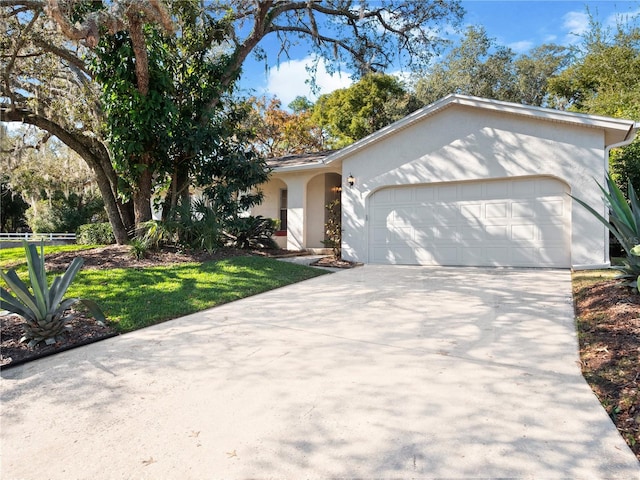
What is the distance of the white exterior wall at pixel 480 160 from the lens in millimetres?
8141

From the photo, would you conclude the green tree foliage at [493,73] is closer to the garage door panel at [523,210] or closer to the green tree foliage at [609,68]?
the green tree foliage at [609,68]

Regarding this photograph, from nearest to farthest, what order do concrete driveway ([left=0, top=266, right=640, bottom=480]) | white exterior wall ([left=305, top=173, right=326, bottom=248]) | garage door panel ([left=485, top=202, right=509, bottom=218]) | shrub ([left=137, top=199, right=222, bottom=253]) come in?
concrete driveway ([left=0, top=266, right=640, bottom=480]) → garage door panel ([left=485, top=202, right=509, bottom=218]) → shrub ([left=137, top=199, right=222, bottom=253]) → white exterior wall ([left=305, top=173, right=326, bottom=248])

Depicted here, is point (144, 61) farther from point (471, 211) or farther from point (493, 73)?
point (493, 73)

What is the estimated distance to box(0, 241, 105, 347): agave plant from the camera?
3.89 m

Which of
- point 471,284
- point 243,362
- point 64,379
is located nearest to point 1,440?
point 64,379

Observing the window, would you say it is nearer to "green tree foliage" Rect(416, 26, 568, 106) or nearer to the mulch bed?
the mulch bed

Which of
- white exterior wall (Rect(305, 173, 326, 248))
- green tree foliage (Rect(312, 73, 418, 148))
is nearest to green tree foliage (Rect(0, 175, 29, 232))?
green tree foliage (Rect(312, 73, 418, 148))

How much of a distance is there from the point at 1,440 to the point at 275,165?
11.5 meters

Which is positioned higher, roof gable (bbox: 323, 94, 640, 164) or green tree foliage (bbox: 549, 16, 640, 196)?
green tree foliage (bbox: 549, 16, 640, 196)

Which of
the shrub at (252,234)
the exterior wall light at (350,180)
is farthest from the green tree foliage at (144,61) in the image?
the exterior wall light at (350,180)

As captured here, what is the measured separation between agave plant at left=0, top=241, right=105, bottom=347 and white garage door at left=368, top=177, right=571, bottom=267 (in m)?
7.77

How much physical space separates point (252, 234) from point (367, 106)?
47.7 ft

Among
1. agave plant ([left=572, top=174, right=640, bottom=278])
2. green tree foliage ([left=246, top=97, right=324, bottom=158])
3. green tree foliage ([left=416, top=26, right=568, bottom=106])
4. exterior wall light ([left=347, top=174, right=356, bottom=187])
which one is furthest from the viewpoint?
green tree foliage ([left=246, top=97, right=324, bottom=158])

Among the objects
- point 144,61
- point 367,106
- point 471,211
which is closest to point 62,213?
point 144,61
